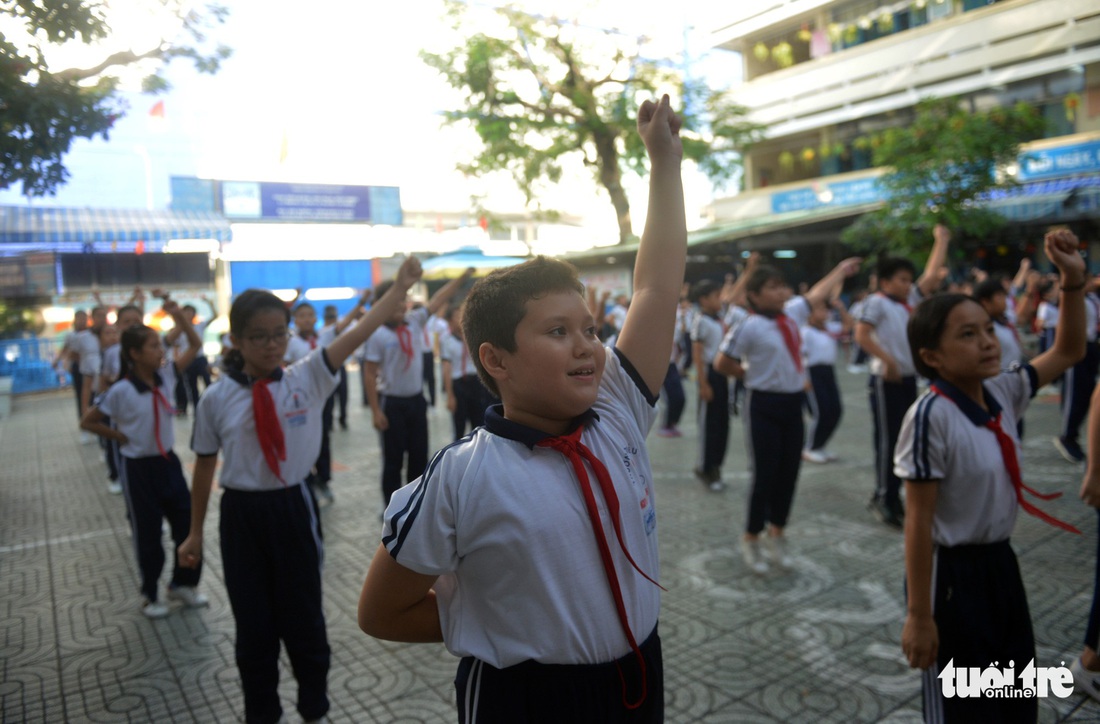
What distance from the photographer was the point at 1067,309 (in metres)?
2.82

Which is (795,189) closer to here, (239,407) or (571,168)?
(571,168)

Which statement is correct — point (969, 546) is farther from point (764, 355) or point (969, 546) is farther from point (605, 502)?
point (764, 355)

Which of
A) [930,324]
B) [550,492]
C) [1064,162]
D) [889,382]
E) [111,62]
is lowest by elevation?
[889,382]

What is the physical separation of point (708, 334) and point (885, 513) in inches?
98.4

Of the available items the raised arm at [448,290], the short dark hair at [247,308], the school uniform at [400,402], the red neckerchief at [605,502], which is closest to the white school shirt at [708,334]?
the raised arm at [448,290]

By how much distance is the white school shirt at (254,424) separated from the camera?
10.8 feet

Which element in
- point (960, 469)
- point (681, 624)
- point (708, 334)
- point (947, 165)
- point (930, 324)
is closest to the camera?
point (960, 469)

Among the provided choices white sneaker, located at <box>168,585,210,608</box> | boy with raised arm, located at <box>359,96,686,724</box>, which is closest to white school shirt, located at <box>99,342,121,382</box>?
white sneaker, located at <box>168,585,210,608</box>

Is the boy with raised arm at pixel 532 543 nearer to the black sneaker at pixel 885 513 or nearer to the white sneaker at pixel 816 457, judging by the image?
the black sneaker at pixel 885 513

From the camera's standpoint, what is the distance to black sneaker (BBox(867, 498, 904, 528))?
5.67 metres

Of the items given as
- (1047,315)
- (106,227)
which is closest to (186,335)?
(1047,315)

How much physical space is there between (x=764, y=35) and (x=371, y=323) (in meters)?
22.6

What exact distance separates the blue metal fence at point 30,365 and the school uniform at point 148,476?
67.6ft

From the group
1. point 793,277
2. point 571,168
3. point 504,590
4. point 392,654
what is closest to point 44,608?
point 392,654
